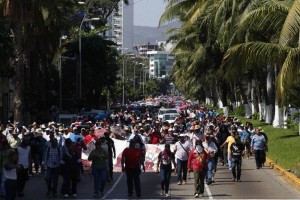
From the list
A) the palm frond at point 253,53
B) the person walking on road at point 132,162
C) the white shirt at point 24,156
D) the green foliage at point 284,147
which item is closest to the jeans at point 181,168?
the person walking on road at point 132,162

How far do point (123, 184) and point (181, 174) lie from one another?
1.89m

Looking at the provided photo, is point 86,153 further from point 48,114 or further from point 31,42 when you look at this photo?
point 48,114

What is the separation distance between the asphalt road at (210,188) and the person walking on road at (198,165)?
324 mm

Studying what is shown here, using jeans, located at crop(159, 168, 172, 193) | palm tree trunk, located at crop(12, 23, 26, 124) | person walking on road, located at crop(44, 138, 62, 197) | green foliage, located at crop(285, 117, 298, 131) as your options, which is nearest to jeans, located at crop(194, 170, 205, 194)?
jeans, located at crop(159, 168, 172, 193)

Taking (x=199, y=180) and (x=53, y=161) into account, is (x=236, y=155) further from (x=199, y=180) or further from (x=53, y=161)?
(x=53, y=161)

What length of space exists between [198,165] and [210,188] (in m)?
2.60

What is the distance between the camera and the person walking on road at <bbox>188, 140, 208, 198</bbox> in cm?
1838

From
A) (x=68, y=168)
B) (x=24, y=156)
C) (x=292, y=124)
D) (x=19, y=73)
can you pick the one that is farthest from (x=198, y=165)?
(x=292, y=124)

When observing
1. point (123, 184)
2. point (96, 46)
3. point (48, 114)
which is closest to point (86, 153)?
point (123, 184)

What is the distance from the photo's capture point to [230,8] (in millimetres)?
38531

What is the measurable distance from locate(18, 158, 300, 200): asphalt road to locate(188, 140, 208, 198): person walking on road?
1.06 feet

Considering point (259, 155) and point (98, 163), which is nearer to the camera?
point (98, 163)

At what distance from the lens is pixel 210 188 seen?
2077 cm

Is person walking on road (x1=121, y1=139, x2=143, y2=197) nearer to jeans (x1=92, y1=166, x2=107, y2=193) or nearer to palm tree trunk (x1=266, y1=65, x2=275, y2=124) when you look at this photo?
jeans (x1=92, y1=166, x2=107, y2=193)
